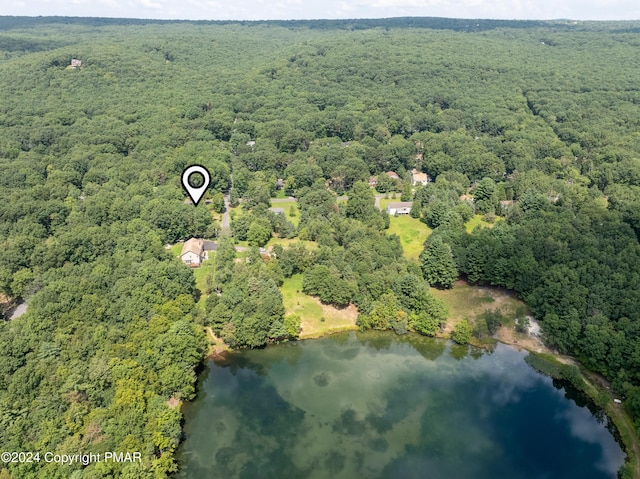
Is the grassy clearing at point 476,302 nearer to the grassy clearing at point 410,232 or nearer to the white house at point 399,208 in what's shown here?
the grassy clearing at point 410,232

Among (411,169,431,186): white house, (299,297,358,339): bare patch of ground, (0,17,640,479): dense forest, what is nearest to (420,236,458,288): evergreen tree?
(0,17,640,479): dense forest

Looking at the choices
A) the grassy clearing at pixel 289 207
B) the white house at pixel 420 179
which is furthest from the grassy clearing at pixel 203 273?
the white house at pixel 420 179

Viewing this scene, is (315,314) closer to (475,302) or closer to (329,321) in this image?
(329,321)

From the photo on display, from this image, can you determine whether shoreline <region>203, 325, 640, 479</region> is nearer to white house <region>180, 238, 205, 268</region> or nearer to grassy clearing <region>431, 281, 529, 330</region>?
grassy clearing <region>431, 281, 529, 330</region>

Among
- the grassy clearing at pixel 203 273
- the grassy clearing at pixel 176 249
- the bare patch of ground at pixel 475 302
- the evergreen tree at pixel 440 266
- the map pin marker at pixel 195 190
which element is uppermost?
the map pin marker at pixel 195 190

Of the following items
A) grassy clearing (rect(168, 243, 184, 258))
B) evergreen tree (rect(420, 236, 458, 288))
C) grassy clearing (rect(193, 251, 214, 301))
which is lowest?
grassy clearing (rect(168, 243, 184, 258))

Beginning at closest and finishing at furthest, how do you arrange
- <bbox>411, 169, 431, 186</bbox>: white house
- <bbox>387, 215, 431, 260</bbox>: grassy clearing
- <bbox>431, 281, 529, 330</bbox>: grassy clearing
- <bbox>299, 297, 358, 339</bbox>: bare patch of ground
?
<bbox>299, 297, 358, 339</bbox>: bare patch of ground → <bbox>431, 281, 529, 330</bbox>: grassy clearing → <bbox>387, 215, 431, 260</bbox>: grassy clearing → <bbox>411, 169, 431, 186</bbox>: white house
